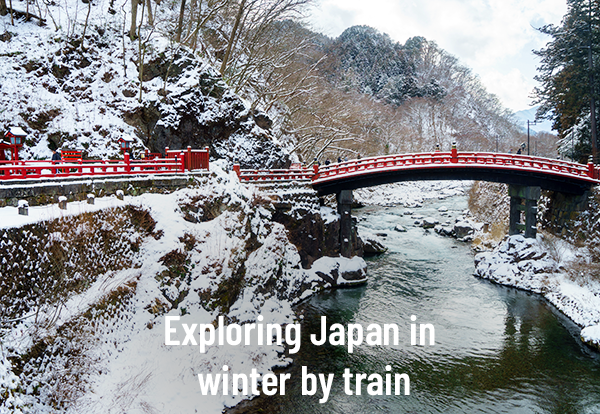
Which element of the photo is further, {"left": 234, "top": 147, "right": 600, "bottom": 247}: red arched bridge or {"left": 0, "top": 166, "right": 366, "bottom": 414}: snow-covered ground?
{"left": 234, "top": 147, "right": 600, "bottom": 247}: red arched bridge

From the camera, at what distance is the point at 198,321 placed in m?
14.6

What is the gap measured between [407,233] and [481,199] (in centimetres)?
1162

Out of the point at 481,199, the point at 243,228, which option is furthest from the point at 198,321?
the point at 481,199

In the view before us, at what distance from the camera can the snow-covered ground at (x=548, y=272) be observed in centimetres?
2025

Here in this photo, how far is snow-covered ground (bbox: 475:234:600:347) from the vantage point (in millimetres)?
20245

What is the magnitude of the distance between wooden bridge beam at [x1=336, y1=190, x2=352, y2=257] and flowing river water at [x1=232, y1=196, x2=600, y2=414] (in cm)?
259

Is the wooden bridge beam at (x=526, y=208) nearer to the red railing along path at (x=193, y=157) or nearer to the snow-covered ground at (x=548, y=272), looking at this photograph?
Answer: the snow-covered ground at (x=548, y=272)

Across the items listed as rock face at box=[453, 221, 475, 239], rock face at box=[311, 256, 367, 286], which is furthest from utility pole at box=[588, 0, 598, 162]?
rock face at box=[311, 256, 367, 286]

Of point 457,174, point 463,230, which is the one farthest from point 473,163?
point 463,230

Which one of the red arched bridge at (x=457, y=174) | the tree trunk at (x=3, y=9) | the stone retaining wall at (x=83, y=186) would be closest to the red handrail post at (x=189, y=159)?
the stone retaining wall at (x=83, y=186)

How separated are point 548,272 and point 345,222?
13274 mm

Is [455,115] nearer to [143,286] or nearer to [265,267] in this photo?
[265,267]

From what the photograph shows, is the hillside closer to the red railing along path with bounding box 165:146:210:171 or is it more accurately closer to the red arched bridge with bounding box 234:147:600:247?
the red arched bridge with bounding box 234:147:600:247

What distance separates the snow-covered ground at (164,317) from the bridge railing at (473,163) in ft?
28.0
